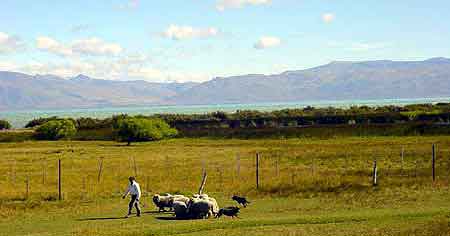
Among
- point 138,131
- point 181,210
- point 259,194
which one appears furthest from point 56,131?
point 181,210

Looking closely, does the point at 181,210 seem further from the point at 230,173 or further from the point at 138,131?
the point at 138,131

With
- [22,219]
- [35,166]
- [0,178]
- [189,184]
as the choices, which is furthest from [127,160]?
[22,219]

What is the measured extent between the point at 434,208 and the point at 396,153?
3239cm

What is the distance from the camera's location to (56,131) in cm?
11581

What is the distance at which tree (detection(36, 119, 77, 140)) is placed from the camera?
116 m

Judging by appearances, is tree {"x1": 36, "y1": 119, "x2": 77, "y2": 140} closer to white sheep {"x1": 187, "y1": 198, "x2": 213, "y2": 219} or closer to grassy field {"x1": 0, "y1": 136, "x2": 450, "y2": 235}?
grassy field {"x1": 0, "y1": 136, "x2": 450, "y2": 235}

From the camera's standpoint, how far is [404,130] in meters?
95.0

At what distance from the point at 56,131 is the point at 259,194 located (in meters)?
84.3

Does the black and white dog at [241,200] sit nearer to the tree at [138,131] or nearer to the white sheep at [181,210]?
the white sheep at [181,210]

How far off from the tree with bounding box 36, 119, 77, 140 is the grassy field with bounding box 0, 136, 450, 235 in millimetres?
48972

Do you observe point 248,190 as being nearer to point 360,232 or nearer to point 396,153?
point 360,232

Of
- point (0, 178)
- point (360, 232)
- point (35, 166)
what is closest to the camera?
point (360, 232)

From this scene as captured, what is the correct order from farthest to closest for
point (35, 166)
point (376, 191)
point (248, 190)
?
point (35, 166)
point (248, 190)
point (376, 191)

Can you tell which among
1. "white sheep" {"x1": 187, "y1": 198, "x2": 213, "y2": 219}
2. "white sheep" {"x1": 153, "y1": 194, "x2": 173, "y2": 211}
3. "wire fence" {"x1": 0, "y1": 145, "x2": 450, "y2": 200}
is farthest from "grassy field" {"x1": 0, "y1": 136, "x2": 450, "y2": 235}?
"white sheep" {"x1": 187, "y1": 198, "x2": 213, "y2": 219}
